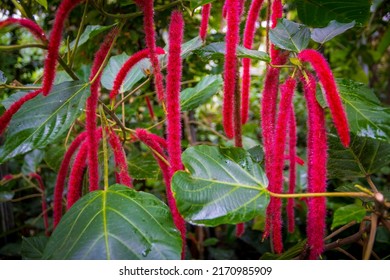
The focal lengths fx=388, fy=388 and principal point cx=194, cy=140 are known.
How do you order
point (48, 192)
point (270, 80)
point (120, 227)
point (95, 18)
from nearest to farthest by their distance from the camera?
point (120, 227), point (270, 80), point (95, 18), point (48, 192)

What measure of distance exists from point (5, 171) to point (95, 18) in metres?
0.71

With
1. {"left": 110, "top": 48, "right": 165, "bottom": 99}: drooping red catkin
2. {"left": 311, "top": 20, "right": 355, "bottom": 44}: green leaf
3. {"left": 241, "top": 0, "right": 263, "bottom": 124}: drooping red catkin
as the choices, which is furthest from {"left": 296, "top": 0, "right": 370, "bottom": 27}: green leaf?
{"left": 110, "top": 48, "right": 165, "bottom": 99}: drooping red catkin

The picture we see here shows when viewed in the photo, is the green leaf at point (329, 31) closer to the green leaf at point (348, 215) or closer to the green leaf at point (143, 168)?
the green leaf at point (348, 215)

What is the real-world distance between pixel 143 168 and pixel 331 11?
0.66 metres

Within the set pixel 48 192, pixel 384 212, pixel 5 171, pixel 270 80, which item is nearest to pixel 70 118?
pixel 270 80

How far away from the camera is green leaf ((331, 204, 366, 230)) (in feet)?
2.00

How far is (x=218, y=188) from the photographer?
64 centimetres

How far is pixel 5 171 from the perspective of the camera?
1.56 metres

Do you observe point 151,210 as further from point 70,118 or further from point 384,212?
point 384,212

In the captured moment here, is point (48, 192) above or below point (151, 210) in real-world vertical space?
below

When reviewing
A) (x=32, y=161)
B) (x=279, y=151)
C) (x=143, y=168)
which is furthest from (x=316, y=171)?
(x=32, y=161)

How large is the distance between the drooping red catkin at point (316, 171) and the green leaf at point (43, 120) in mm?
395

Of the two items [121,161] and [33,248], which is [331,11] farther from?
[33,248]
